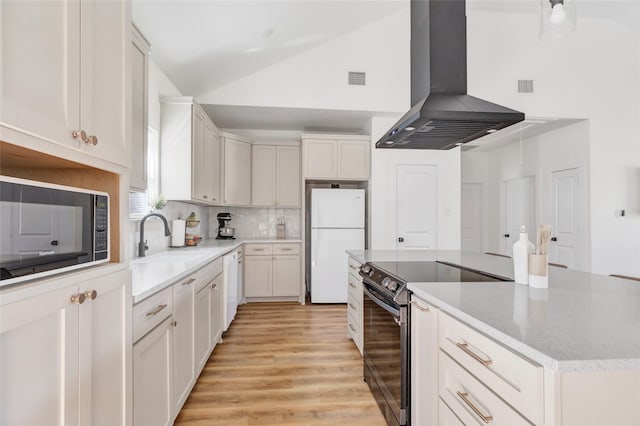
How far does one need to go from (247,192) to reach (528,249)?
13.0ft

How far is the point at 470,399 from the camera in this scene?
1.09 meters

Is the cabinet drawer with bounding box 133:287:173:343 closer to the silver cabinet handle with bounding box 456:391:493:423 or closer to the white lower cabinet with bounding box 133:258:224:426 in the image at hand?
the white lower cabinet with bounding box 133:258:224:426

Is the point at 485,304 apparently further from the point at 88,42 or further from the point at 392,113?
the point at 392,113

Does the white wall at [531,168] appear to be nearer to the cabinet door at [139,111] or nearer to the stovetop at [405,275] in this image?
the stovetop at [405,275]

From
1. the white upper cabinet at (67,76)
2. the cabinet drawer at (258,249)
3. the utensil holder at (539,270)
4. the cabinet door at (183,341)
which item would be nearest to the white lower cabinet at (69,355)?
the white upper cabinet at (67,76)

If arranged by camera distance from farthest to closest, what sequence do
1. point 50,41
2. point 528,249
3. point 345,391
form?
point 345,391
point 528,249
point 50,41

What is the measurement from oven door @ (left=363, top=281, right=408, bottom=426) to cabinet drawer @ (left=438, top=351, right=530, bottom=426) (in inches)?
12.4

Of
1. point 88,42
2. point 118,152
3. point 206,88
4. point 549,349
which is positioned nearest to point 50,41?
point 88,42

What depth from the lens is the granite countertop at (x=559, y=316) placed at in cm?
76

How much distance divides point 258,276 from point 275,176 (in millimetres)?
1530

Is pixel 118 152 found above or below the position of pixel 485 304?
above

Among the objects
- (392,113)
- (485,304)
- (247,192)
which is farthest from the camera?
(247,192)

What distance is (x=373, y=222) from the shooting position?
14.8 ft

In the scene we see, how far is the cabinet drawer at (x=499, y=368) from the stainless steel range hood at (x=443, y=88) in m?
1.28
